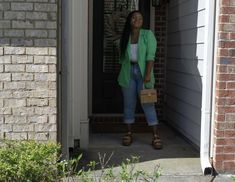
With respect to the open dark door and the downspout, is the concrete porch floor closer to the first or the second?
the downspout

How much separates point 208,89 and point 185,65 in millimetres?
1501

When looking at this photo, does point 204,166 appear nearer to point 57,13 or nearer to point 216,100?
point 216,100

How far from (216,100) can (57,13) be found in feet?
6.34

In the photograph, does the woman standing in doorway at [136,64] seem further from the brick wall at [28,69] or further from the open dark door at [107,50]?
the brick wall at [28,69]

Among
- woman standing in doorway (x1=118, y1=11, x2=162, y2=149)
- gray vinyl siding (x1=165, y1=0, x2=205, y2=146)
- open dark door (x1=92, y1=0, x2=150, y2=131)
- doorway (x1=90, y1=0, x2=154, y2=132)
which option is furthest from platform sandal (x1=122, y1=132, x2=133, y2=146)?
open dark door (x1=92, y1=0, x2=150, y2=131)

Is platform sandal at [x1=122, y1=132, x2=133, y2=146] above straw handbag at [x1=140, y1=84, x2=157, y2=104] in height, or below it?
below

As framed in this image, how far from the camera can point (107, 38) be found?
7488mm

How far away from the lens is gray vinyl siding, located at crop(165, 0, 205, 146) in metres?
5.98

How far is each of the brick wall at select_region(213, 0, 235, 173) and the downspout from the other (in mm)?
103

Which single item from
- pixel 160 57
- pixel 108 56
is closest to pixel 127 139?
pixel 108 56

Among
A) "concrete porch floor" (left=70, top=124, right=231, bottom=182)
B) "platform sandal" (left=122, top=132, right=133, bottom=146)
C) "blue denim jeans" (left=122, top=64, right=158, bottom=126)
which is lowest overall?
"concrete porch floor" (left=70, top=124, right=231, bottom=182)

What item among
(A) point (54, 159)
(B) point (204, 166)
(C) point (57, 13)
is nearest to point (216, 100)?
(B) point (204, 166)

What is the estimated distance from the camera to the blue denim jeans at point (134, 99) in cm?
626

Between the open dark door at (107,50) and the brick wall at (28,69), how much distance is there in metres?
2.71
